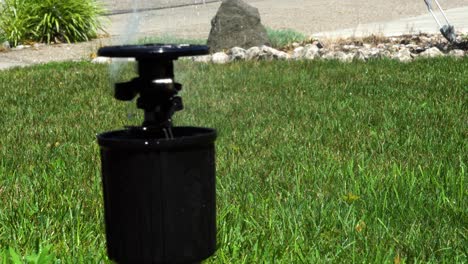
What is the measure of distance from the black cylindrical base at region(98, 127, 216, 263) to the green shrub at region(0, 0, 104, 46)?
10787mm

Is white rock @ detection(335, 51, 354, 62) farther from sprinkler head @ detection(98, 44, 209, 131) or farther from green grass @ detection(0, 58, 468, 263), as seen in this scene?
sprinkler head @ detection(98, 44, 209, 131)

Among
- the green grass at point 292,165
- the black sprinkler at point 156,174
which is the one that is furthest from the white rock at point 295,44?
the black sprinkler at point 156,174

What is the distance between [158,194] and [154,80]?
229 mm

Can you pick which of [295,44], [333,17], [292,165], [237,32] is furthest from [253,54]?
[333,17]

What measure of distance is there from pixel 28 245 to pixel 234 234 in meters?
0.72

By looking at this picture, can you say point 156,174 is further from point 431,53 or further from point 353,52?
point 353,52

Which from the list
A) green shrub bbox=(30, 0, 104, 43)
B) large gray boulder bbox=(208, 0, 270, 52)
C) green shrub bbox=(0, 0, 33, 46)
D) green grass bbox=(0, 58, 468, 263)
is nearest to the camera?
green grass bbox=(0, 58, 468, 263)

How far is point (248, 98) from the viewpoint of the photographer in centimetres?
587

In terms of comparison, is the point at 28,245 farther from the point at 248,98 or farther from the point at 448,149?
the point at 248,98

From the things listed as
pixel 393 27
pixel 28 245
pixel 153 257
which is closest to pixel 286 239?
pixel 28 245

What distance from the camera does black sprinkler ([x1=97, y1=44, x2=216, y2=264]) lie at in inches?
58.3

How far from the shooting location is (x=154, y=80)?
59.1 inches

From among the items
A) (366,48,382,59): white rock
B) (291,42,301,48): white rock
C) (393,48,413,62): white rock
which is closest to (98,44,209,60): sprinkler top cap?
(393,48,413,62): white rock

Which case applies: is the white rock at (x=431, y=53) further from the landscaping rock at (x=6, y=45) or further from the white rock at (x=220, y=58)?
the landscaping rock at (x=6, y=45)
